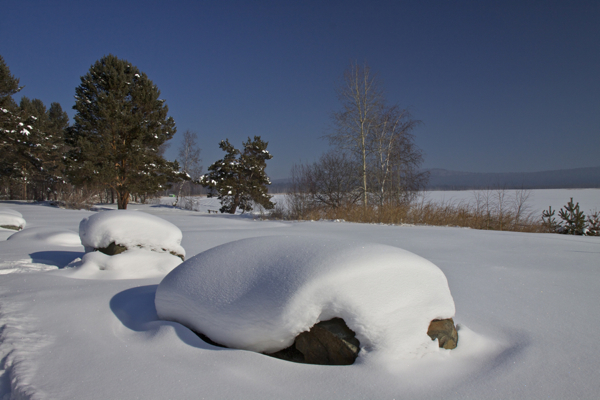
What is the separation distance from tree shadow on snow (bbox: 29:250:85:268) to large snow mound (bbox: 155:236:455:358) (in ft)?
8.70

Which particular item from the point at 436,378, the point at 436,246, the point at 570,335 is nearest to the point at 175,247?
the point at 436,378

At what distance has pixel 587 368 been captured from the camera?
4.88ft

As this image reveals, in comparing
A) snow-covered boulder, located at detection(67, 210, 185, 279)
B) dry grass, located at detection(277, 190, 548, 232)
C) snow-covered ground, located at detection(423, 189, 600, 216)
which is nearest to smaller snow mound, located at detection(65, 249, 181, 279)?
snow-covered boulder, located at detection(67, 210, 185, 279)

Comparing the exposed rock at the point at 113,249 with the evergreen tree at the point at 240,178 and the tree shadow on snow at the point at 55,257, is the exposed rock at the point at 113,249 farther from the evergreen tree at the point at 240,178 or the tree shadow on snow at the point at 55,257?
the evergreen tree at the point at 240,178

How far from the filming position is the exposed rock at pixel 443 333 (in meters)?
1.64

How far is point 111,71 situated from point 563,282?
1845 centimetres

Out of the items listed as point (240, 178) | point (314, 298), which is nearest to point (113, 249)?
point (314, 298)

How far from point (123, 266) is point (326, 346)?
242cm

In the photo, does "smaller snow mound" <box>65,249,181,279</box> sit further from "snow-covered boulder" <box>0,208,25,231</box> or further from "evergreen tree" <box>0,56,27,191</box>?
"evergreen tree" <box>0,56,27,191</box>

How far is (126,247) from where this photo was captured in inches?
131

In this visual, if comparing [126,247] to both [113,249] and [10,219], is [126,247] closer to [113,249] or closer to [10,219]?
[113,249]

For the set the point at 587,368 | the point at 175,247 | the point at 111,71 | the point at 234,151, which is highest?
the point at 111,71

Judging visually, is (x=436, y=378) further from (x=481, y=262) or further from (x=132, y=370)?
(x=481, y=262)

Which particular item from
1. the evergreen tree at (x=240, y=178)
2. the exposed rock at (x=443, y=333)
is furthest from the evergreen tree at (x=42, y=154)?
the exposed rock at (x=443, y=333)
